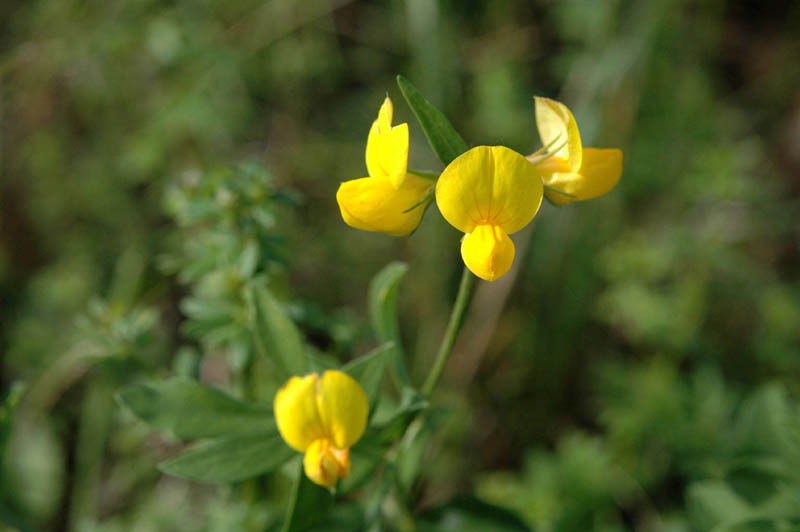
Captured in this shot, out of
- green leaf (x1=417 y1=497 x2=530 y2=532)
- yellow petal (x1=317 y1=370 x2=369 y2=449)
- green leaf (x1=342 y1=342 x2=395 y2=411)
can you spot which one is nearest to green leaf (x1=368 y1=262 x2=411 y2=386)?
green leaf (x1=342 y1=342 x2=395 y2=411)

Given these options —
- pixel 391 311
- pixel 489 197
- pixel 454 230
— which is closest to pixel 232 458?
pixel 391 311

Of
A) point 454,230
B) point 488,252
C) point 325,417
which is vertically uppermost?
point 488,252

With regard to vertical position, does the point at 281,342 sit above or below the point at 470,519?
above

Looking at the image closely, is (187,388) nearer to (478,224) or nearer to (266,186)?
(266,186)

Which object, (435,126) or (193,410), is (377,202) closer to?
(435,126)

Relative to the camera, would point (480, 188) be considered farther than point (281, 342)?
No

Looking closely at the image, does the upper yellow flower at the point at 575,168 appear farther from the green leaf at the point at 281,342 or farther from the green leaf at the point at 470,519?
the green leaf at the point at 470,519

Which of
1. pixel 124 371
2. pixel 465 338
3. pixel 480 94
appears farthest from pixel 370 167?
pixel 480 94
